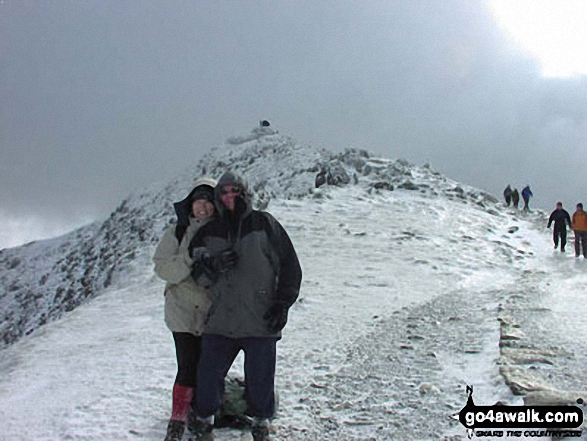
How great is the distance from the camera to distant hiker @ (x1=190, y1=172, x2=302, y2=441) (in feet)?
15.1

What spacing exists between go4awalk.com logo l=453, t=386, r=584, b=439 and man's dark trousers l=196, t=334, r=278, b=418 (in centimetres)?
169

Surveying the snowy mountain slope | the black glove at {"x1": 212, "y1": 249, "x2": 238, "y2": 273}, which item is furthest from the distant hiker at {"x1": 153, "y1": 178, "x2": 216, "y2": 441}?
the snowy mountain slope

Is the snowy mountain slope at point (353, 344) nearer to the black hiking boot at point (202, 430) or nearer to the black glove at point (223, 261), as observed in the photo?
the black hiking boot at point (202, 430)

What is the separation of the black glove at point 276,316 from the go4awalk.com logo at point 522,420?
1796mm

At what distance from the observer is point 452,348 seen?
754 centimetres

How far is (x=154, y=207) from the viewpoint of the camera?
36438mm

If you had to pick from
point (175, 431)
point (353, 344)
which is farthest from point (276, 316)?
point (353, 344)

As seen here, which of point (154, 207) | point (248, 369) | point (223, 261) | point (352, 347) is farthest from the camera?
point (154, 207)

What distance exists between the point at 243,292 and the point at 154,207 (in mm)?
32856

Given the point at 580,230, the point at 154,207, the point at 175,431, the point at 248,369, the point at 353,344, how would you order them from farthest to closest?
the point at 154,207, the point at 580,230, the point at 353,344, the point at 175,431, the point at 248,369

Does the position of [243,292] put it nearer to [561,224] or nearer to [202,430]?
[202,430]

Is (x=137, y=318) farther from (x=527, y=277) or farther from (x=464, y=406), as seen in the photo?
(x=527, y=277)

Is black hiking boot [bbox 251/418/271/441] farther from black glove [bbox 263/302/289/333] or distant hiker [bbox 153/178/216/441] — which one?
black glove [bbox 263/302/289/333]

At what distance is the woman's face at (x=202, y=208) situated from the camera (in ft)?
16.0
